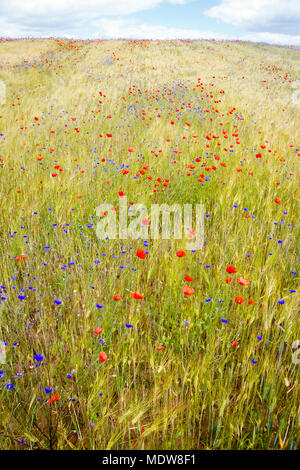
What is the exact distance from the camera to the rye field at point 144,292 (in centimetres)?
130

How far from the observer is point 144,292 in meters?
2.01

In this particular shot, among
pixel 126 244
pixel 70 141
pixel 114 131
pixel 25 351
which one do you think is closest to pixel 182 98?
pixel 114 131

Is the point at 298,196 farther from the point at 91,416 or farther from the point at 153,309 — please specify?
the point at 91,416

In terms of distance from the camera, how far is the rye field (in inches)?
51.2

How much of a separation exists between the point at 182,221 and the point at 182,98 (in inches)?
216
